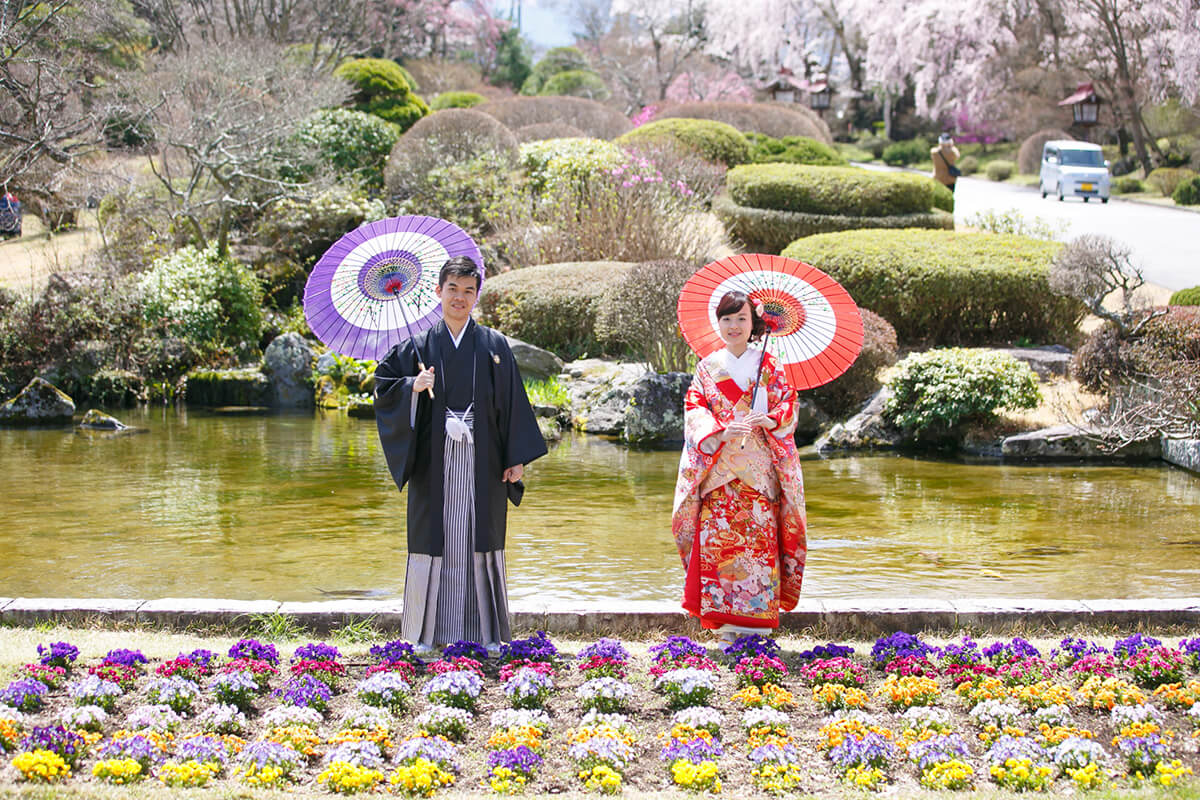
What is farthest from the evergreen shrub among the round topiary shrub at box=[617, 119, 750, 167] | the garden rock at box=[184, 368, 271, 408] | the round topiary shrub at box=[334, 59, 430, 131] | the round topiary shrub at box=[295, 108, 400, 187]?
the garden rock at box=[184, 368, 271, 408]

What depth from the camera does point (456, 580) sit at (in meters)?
4.64

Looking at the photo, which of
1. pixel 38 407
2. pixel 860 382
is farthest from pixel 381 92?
pixel 860 382

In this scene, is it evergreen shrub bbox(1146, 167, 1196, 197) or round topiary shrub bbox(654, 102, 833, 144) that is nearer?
round topiary shrub bbox(654, 102, 833, 144)

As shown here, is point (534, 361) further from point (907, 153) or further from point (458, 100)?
point (907, 153)

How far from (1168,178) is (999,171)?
6463mm

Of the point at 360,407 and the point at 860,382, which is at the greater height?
the point at 860,382

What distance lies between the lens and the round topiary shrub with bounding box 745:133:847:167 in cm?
2131

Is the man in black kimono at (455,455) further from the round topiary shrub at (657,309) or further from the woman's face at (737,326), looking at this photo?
the round topiary shrub at (657,309)

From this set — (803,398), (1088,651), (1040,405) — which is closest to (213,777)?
(1088,651)

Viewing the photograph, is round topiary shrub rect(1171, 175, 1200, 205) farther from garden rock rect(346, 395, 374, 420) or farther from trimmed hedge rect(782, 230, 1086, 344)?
garden rock rect(346, 395, 374, 420)

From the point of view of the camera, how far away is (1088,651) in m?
4.39

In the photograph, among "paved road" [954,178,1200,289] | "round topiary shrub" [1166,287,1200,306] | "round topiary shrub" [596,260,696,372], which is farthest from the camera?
"paved road" [954,178,1200,289]

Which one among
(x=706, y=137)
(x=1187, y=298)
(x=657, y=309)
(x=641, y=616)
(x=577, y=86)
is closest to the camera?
(x=641, y=616)

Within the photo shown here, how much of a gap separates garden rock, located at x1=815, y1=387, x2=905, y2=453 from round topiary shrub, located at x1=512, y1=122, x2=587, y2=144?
1126 centimetres
